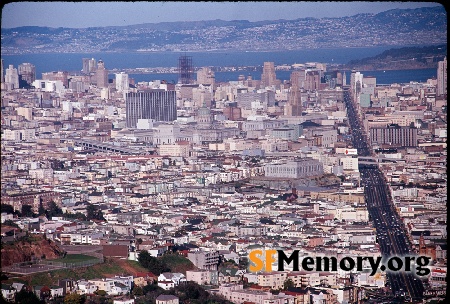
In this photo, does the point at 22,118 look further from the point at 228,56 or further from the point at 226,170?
the point at 226,170

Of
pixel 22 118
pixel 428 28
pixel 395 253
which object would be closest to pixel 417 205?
pixel 395 253

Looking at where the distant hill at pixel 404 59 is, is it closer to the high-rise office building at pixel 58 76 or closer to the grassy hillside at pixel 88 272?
the high-rise office building at pixel 58 76

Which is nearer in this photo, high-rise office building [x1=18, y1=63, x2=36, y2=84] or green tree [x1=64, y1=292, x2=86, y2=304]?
green tree [x1=64, y1=292, x2=86, y2=304]

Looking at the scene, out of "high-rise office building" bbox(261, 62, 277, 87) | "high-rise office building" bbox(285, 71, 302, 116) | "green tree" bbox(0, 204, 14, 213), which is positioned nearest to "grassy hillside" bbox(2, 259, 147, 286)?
"green tree" bbox(0, 204, 14, 213)

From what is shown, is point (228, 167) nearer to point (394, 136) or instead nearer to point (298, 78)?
point (394, 136)

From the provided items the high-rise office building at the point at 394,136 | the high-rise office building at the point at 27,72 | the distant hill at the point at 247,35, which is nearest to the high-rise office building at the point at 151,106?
the distant hill at the point at 247,35

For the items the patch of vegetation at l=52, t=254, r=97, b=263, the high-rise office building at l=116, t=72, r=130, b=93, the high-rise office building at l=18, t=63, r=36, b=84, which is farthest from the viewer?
the high-rise office building at l=116, t=72, r=130, b=93

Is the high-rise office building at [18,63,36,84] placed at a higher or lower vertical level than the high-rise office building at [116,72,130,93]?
higher

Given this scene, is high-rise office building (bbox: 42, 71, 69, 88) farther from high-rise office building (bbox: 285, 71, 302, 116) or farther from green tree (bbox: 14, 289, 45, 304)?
green tree (bbox: 14, 289, 45, 304)
